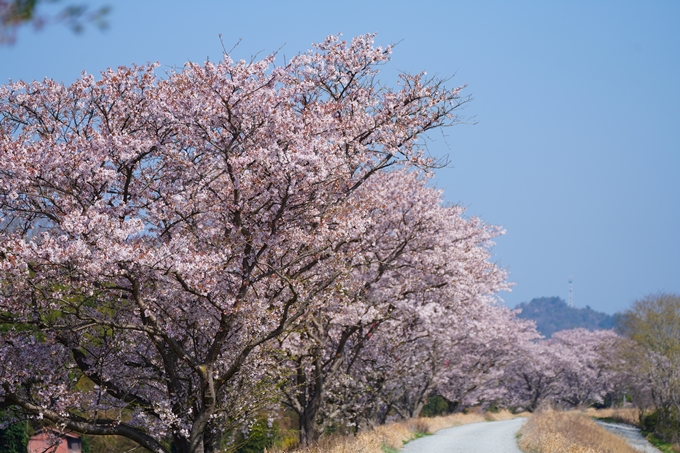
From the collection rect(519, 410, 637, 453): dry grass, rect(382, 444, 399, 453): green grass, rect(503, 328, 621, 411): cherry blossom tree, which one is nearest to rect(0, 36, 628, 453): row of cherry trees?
rect(382, 444, 399, 453): green grass

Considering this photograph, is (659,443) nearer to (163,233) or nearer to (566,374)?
(566,374)

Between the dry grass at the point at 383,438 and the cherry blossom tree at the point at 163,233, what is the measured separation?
12.5 feet

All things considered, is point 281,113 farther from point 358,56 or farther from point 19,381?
point 19,381

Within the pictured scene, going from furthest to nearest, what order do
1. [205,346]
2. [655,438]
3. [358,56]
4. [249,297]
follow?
[655,438]
[358,56]
[205,346]
[249,297]

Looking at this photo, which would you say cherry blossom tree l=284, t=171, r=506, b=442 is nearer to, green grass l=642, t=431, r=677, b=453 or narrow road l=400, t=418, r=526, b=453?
narrow road l=400, t=418, r=526, b=453

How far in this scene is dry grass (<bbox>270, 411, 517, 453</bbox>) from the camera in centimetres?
1658

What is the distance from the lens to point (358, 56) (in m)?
14.6

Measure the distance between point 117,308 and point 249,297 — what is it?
7.64 ft

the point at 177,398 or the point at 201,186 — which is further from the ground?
the point at 201,186

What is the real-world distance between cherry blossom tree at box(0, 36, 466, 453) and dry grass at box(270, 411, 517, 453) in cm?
381

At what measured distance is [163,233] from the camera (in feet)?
39.1

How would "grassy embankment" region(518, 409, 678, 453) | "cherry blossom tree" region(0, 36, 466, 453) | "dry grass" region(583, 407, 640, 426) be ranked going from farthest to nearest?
"dry grass" region(583, 407, 640, 426), "grassy embankment" region(518, 409, 678, 453), "cherry blossom tree" region(0, 36, 466, 453)

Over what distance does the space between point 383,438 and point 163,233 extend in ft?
48.0

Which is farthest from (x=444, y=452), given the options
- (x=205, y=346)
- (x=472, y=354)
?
(x=472, y=354)
